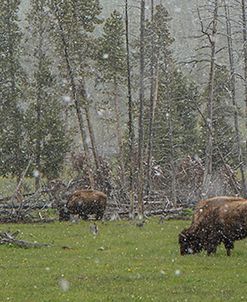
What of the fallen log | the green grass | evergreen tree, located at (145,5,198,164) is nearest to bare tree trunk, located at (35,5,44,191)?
evergreen tree, located at (145,5,198,164)

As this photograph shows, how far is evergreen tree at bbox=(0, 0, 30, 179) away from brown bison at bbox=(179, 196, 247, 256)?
2235cm

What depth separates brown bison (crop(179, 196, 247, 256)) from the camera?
57.9ft

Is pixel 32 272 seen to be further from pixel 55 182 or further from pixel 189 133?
pixel 189 133

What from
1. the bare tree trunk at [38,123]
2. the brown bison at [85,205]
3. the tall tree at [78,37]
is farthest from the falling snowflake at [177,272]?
the bare tree trunk at [38,123]

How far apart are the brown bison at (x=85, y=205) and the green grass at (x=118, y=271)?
22.1 feet

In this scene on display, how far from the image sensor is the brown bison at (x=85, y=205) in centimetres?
3095

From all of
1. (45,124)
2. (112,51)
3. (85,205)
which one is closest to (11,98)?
(45,124)

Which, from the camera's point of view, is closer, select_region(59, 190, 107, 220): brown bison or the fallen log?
the fallen log

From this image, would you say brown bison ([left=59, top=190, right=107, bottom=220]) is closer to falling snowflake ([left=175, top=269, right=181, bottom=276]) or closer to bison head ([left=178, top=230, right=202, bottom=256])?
bison head ([left=178, top=230, right=202, bottom=256])

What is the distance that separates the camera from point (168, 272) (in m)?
16.0

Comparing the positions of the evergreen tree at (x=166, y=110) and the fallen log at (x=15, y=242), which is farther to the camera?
the evergreen tree at (x=166, y=110)

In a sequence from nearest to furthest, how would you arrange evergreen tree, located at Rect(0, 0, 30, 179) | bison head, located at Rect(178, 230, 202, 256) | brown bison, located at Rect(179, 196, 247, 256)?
brown bison, located at Rect(179, 196, 247, 256) → bison head, located at Rect(178, 230, 202, 256) → evergreen tree, located at Rect(0, 0, 30, 179)

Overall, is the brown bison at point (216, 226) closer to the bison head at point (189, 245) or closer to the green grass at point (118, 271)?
the bison head at point (189, 245)

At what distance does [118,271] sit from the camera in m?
16.4
